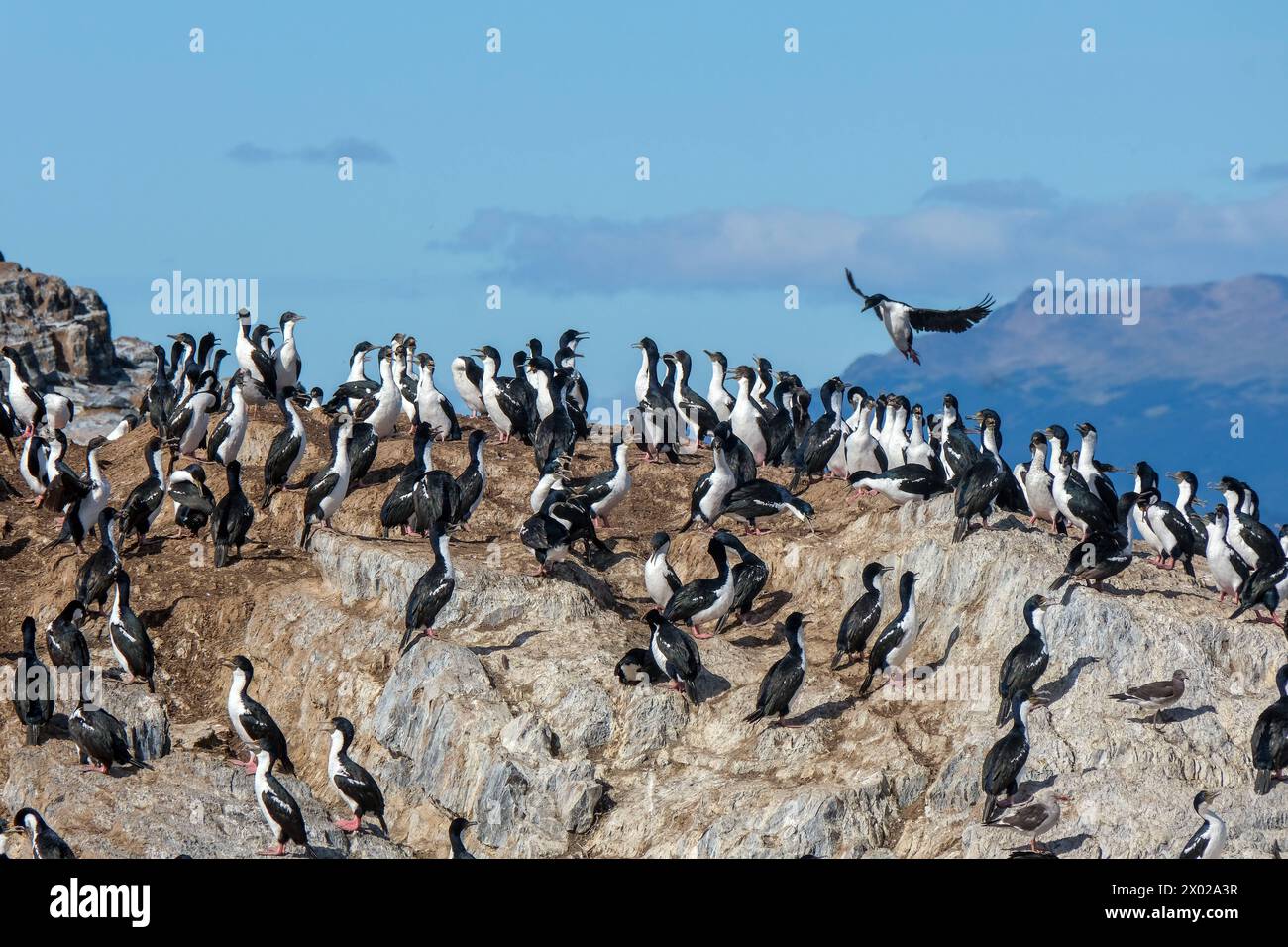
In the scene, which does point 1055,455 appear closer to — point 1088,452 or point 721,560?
point 1088,452

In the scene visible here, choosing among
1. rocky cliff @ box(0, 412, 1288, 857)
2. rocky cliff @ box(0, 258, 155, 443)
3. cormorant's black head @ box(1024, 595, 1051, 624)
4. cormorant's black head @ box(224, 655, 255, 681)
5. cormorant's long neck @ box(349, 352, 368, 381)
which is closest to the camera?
rocky cliff @ box(0, 412, 1288, 857)

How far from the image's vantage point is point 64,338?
6688 centimetres

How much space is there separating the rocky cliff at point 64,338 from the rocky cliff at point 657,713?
119 feet

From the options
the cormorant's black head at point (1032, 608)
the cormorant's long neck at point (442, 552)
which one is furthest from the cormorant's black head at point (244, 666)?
the cormorant's black head at point (1032, 608)

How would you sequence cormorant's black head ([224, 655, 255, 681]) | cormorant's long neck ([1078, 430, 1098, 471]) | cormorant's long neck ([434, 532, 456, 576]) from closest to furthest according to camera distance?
cormorant's black head ([224, 655, 255, 681]), cormorant's long neck ([434, 532, 456, 576]), cormorant's long neck ([1078, 430, 1098, 471])

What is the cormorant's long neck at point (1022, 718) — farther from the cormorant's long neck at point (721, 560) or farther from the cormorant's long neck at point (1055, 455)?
the cormorant's long neck at point (1055, 455)

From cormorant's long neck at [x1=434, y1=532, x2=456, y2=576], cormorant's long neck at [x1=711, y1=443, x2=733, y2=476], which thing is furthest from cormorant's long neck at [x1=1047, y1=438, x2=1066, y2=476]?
cormorant's long neck at [x1=434, y1=532, x2=456, y2=576]

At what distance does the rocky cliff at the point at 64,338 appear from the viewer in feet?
212

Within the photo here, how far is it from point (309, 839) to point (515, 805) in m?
2.66

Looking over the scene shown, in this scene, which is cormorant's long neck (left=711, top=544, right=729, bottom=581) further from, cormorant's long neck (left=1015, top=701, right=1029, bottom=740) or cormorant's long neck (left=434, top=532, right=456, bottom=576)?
cormorant's long neck (left=1015, top=701, right=1029, bottom=740)

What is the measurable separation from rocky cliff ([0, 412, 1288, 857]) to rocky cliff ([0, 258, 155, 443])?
36.3m

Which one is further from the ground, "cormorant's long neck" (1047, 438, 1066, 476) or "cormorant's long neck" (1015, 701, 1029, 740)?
"cormorant's long neck" (1047, 438, 1066, 476)

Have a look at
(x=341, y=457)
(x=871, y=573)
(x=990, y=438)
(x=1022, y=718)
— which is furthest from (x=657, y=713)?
(x=990, y=438)

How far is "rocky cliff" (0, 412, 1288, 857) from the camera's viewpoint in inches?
930
